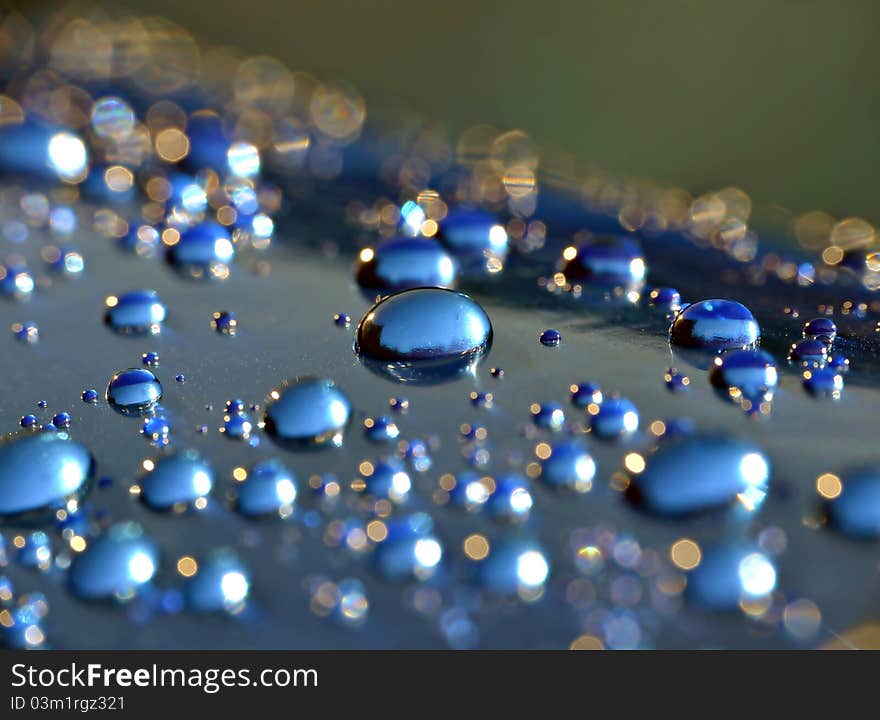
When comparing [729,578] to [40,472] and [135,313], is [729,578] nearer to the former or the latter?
[40,472]

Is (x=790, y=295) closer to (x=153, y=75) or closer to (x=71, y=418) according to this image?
A: (x=71, y=418)

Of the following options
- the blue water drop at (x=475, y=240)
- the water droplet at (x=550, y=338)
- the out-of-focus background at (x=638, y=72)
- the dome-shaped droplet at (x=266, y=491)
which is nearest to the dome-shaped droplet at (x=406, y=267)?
the blue water drop at (x=475, y=240)

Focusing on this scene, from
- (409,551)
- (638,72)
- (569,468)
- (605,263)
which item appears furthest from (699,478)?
(638,72)

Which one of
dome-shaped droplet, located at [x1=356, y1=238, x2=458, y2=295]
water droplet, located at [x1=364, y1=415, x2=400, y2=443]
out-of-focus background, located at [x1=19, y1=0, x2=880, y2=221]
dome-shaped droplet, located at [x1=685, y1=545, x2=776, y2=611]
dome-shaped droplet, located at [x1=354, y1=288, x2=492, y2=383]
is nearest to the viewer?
dome-shaped droplet, located at [x1=685, y1=545, x2=776, y2=611]

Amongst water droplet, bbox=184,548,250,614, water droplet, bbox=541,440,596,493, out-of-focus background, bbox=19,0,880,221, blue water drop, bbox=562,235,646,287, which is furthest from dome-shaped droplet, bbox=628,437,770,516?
out-of-focus background, bbox=19,0,880,221

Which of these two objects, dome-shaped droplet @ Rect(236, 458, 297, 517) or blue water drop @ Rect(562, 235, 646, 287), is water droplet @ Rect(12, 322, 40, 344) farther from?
blue water drop @ Rect(562, 235, 646, 287)
